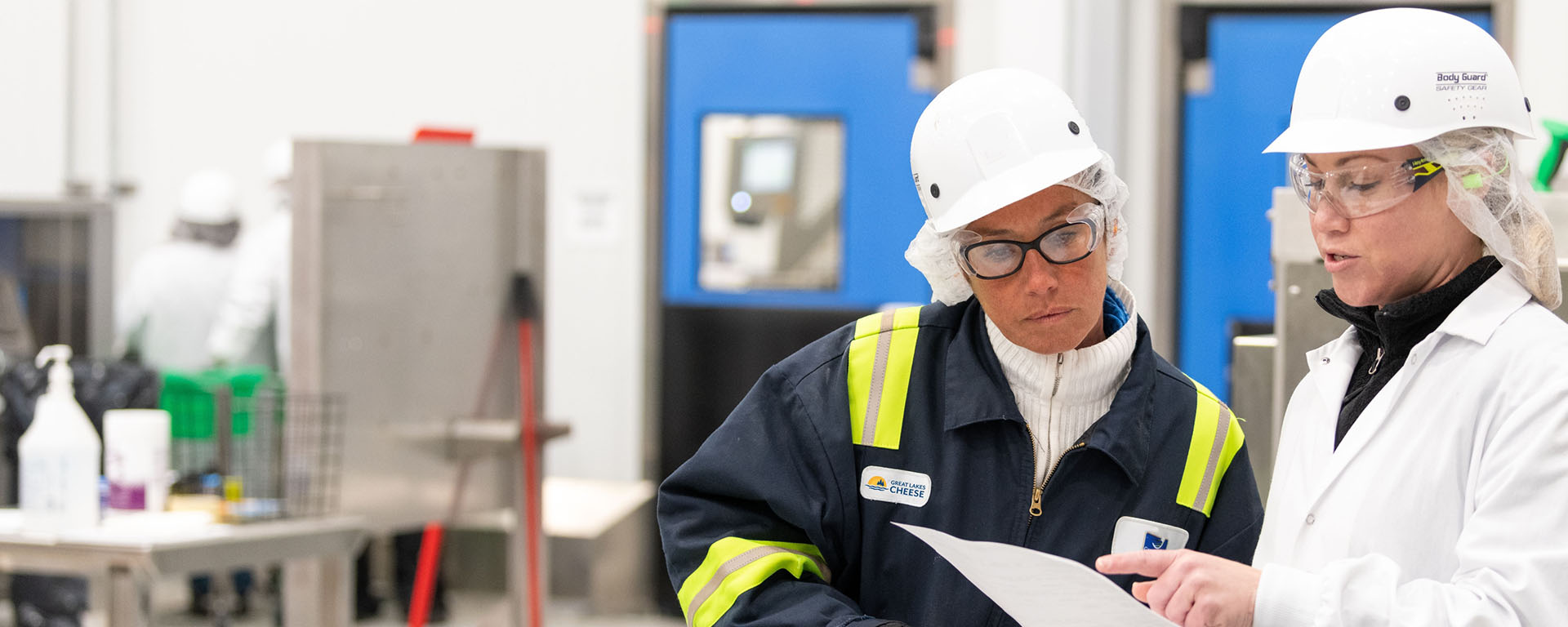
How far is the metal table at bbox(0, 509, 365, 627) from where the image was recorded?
2605 mm

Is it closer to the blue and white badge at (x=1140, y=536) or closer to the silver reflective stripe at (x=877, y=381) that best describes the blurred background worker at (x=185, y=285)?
the silver reflective stripe at (x=877, y=381)

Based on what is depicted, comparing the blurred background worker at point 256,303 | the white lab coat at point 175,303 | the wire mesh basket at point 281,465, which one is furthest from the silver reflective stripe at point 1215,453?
the white lab coat at point 175,303

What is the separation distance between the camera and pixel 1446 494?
1264 millimetres

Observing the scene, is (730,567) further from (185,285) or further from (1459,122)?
(185,285)

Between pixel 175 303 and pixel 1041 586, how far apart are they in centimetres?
476

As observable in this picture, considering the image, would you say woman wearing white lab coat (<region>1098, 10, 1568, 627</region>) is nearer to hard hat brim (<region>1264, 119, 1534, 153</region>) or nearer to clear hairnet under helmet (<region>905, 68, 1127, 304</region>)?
hard hat brim (<region>1264, 119, 1534, 153</region>)

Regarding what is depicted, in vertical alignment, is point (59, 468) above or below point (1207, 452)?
below

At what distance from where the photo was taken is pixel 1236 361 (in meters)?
2.30

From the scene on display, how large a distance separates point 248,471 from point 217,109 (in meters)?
3.11

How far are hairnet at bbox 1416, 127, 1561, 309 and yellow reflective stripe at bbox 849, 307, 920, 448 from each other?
0.54 meters

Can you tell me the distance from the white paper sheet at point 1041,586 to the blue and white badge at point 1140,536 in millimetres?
194

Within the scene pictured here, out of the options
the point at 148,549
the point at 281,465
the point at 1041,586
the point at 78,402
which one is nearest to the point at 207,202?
the point at 78,402

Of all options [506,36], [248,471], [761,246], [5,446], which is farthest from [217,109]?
[248,471]

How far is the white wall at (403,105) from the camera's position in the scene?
5.22m
